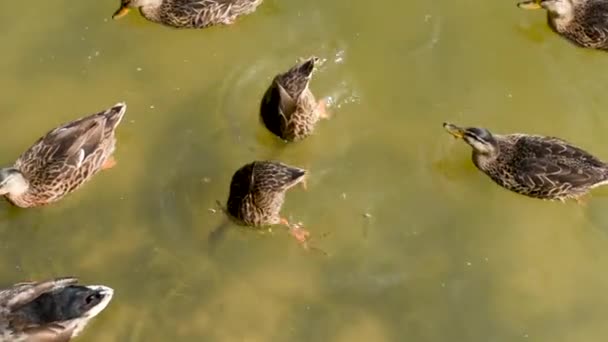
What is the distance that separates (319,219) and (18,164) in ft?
6.77

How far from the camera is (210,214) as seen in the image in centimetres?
539

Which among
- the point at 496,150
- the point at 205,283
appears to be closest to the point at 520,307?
the point at 496,150

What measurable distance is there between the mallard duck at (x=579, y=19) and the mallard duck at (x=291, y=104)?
1946 millimetres

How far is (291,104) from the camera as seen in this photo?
5.14 metres

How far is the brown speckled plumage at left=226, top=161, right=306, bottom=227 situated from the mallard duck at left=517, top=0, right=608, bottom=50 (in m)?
2.42

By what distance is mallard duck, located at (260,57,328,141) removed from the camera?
16.9ft

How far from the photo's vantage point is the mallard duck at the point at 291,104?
5145 mm

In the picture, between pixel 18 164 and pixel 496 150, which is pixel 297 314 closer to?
pixel 496 150

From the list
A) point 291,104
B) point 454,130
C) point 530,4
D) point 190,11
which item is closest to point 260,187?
point 291,104

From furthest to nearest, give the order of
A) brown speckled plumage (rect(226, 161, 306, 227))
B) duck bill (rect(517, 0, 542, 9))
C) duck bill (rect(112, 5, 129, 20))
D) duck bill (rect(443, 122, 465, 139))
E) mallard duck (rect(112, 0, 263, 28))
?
duck bill (rect(517, 0, 542, 9))
duck bill (rect(112, 5, 129, 20))
mallard duck (rect(112, 0, 263, 28))
duck bill (rect(443, 122, 465, 139))
brown speckled plumage (rect(226, 161, 306, 227))

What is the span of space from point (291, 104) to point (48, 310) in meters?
1.98

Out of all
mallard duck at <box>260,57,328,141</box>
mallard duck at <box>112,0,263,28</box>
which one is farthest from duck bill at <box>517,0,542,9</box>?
mallard duck at <box>112,0,263,28</box>

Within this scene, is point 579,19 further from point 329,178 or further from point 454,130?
point 329,178

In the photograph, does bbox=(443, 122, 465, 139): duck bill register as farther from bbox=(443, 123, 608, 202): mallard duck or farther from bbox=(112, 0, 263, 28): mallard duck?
bbox=(112, 0, 263, 28): mallard duck
